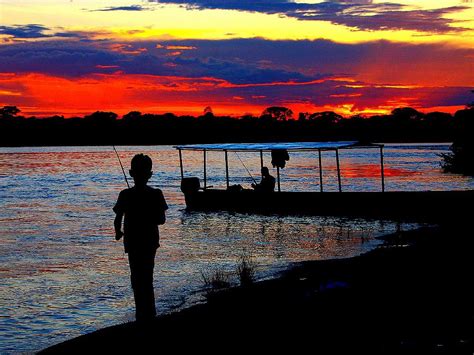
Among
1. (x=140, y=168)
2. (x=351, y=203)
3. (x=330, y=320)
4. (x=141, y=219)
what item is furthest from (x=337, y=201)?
(x=140, y=168)

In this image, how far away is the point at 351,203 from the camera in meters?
31.4

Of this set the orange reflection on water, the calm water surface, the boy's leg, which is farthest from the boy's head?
the orange reflection on water

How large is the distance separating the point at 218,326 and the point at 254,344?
4.04 feet

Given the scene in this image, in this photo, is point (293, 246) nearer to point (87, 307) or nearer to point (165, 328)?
point (87, 307)

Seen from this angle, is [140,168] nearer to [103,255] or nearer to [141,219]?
[141,219]

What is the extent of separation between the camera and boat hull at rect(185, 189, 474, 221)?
1147 inches

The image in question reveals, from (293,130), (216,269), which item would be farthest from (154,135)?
(216,269)

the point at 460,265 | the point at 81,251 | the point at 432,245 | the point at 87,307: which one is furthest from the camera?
the point at 81,251

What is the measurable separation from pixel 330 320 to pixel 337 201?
2271cm

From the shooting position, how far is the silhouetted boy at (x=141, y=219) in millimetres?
8453

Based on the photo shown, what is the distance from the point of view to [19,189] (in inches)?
2311

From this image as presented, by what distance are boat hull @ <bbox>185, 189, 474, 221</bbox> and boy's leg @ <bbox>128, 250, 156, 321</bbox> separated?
21.9m

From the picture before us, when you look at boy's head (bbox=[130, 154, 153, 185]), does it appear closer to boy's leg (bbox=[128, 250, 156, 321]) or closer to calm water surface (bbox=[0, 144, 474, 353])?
boy's leg (bbox=[128, 250, 156, 321])

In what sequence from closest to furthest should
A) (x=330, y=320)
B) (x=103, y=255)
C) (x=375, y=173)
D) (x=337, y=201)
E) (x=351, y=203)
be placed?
(x=330, y=320) < (x=103, y=255) < (x=351, y=203) < (x=337, y=201) < (x=375, y=173)
